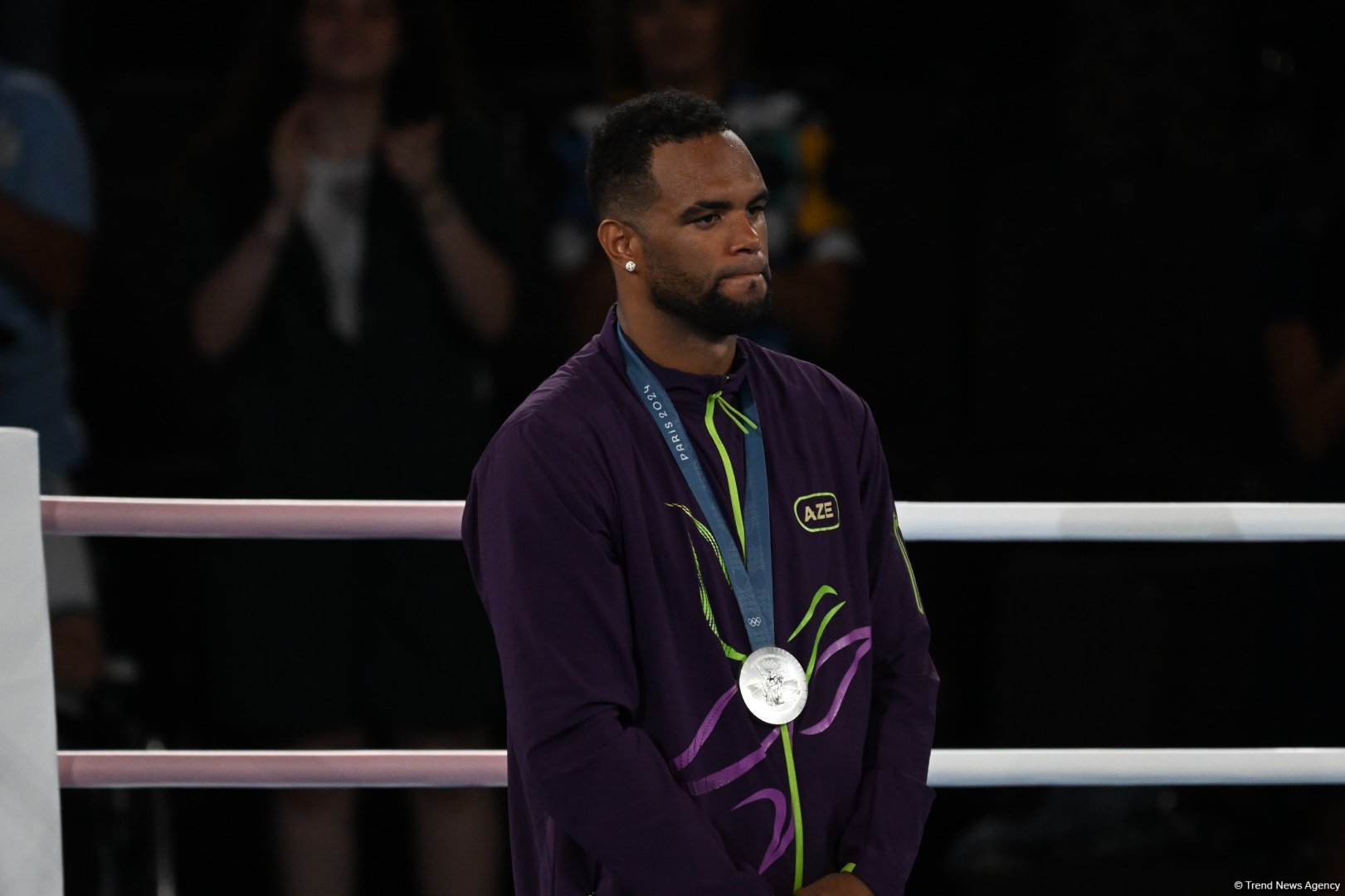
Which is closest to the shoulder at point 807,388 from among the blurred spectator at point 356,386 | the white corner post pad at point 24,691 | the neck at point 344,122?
the white corner post pad at point 24,691

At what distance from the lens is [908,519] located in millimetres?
1779

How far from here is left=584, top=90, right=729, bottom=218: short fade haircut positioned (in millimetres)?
1519

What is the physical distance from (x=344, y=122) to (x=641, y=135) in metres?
1.23

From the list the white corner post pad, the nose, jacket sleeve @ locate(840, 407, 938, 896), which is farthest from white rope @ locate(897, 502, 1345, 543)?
the white corner post pad

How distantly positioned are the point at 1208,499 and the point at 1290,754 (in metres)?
1.59

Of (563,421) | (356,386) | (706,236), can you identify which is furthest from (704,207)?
(356,386)

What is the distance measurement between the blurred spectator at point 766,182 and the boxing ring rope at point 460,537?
3.26 ft

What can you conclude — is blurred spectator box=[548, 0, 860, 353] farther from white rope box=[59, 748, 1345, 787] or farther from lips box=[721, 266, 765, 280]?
lips box=[721, 266, 765, 280]

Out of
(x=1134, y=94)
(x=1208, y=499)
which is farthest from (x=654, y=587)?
(x=1134, y=94)

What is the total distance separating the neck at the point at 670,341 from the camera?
5.06 feet

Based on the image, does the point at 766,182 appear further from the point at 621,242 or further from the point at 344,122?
the point at 621,242

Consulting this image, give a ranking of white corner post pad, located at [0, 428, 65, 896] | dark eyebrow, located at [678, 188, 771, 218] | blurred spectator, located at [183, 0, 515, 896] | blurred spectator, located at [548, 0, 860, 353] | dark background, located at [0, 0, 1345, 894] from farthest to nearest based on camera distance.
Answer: dark background, located at [0, 0, 1345, 894] < blurred spectator, located at [548, 0, 860, 353] < blurred spectator, located at [183, 0, 515, 896] < white corner post pad, located at [0, 428, 65, 896] < dark eyebrow, located at [678, 188, 771, 218]

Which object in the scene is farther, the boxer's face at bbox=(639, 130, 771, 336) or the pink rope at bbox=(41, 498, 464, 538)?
the pink rope at bbox=(41, 498, 464, 538)

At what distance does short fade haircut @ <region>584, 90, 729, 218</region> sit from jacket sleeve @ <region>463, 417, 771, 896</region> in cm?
24
